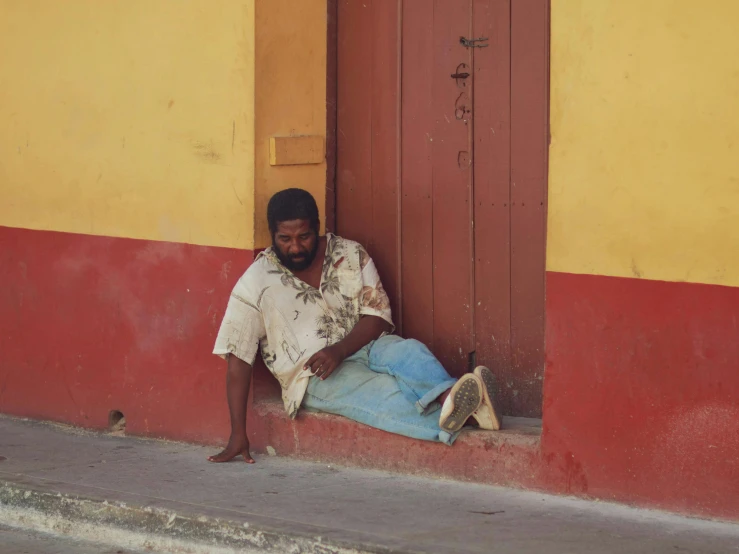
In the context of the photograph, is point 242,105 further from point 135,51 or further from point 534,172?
point 534,172

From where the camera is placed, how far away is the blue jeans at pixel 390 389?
17.2ft

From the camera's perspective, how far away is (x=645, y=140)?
4578mm

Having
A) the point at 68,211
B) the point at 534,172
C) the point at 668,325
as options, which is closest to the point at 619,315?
the point at 668,325

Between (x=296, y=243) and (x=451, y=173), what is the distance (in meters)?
0.80

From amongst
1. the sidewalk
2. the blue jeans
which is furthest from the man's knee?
the sidewalk

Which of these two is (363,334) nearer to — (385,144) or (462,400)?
(462,400)

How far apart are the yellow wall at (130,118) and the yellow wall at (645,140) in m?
1.63

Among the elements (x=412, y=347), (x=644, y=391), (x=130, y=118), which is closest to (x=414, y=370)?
(x=412, y=347)

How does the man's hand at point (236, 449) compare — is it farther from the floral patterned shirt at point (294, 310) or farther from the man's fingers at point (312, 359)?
the man's fingers at point (312, 359)

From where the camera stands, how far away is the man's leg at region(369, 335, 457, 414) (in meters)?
5.27

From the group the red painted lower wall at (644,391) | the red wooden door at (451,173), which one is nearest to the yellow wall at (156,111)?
the red wooden door at (451,173)

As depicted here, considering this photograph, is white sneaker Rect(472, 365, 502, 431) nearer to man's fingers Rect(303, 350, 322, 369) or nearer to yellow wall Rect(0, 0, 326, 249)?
man's fingers Rect(303, 350, 322, 369)

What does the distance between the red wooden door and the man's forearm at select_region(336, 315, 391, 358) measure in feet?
0.73

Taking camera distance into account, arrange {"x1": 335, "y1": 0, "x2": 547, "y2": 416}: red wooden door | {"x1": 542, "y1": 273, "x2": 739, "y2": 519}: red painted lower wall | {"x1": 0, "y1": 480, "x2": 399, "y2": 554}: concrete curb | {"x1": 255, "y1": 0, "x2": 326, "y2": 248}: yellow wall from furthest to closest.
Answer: {"x1": 255, "y1": 0, "x2": 326, "y2": 248}: yellow wall → {"x1": 335, "y1": 0, "x2": 547, "y2": 416}: red wooden door → {"x1": 0, "y1": 480, "x2": 399, "y2": 554}: concrete curb → {"x1": 542, "y1": 273, "x2": 739, "y2": 519}: red painted lower wall
